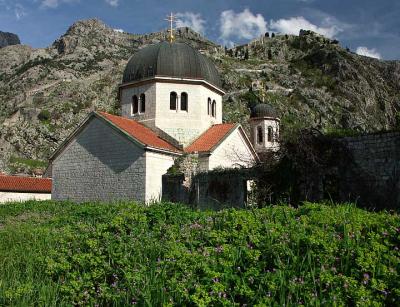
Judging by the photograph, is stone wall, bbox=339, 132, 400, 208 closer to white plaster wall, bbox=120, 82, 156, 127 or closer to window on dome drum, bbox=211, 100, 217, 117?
window on dome drum, bbox=211, 100, 217, 117

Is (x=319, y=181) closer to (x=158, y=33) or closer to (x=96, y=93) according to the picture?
(x=96, y=93)

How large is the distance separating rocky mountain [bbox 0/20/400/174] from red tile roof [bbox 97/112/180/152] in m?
42.6

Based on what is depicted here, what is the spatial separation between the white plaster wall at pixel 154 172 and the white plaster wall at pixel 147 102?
11.3ft

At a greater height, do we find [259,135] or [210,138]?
[259,135]

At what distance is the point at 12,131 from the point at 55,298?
8751 centimetres

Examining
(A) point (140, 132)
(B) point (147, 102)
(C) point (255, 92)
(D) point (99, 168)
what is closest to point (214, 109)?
(B) point (147, 102)

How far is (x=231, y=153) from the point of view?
898 inches

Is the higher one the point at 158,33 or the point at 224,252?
the point at 158,33

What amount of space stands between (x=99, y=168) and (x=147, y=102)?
491cm

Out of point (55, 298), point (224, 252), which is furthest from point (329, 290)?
point (55, 298)

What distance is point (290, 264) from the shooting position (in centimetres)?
485

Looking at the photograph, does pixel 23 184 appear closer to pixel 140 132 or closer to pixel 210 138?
pixel 140 132

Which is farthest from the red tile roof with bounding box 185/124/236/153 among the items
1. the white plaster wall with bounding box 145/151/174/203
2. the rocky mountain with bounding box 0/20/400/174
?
the rocky mountain with bounding box 0/20/400/174

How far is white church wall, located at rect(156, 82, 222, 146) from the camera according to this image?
22.6 meters
